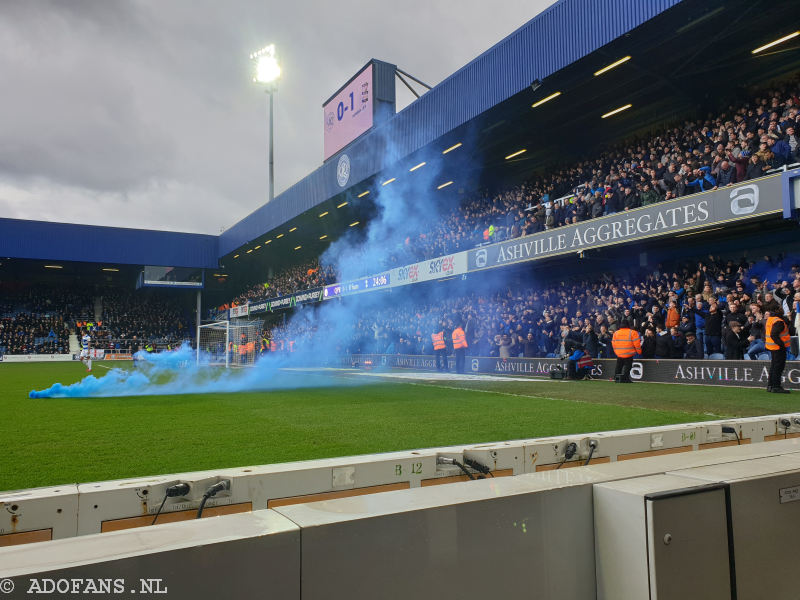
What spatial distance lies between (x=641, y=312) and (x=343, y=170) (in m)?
14.9

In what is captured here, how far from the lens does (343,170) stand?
25.2 m

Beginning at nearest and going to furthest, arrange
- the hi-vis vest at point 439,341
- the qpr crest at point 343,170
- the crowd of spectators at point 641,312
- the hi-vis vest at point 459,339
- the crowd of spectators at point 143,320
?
1. the crowd of spectators at point 641,312
2. the hi-vis vest at point 459,339
3. the hi-vis vest at point 439,341
4. the qpr crest at point 343,170
5. the crowd of spectators at point 143,320

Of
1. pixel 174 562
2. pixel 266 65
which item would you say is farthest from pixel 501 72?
pixel 266 65

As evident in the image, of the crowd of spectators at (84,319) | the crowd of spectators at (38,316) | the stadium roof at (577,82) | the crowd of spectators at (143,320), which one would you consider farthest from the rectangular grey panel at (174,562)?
the crowd of spectators at (38,316)

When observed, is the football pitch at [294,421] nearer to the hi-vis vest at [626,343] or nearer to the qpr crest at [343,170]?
the hi-vis vest at [626,343]

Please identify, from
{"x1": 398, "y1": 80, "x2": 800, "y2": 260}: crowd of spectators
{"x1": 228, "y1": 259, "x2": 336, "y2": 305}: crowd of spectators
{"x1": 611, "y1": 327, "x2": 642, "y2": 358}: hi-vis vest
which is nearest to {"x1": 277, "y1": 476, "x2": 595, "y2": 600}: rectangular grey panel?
{"x1": 611, "y1": 327, "x2": 642, "y2": 358}: hi-vis vest

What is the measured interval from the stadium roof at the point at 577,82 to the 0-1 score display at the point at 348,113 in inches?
121

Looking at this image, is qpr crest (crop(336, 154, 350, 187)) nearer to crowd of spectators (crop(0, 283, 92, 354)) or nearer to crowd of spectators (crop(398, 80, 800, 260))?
crowd of spectators (crop(398, 80, 800, 260))

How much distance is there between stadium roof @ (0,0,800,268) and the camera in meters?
12.8

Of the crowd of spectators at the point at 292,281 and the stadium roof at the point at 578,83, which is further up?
the stadium roof at the point at 578,83

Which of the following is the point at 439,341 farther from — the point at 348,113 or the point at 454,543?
the point at 454,543

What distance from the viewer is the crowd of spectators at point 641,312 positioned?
12453 mm

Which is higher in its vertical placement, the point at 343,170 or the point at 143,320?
the point at 343,170

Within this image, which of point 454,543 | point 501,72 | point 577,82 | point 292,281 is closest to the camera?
point 454,543
